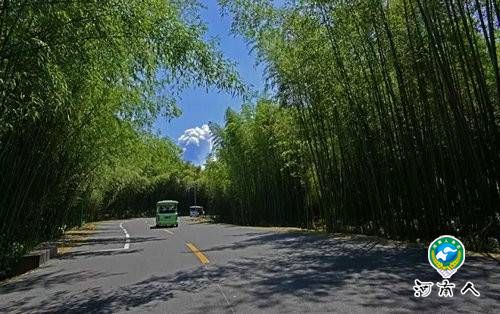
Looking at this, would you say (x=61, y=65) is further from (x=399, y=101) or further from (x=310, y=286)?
(x=399, y=101)

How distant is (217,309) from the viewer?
204 inches

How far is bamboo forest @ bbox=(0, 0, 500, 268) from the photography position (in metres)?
6.84

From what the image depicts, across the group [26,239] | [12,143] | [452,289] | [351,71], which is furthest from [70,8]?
[26,239]

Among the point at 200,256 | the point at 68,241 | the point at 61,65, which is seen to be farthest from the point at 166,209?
the point at 61,65

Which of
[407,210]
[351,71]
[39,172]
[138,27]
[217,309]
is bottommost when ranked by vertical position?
[217,309]

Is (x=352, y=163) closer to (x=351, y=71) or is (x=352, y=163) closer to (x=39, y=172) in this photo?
(x=351, y=71)

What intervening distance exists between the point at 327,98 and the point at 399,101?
2840mm

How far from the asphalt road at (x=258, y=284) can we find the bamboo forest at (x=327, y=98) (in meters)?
1.52

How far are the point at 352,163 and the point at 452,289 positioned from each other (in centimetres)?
897

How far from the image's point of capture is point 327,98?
13547 mm

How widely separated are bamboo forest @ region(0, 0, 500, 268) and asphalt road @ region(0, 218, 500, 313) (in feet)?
4.98
